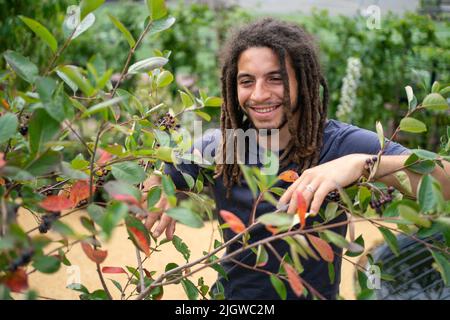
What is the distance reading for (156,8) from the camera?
3.48 feet

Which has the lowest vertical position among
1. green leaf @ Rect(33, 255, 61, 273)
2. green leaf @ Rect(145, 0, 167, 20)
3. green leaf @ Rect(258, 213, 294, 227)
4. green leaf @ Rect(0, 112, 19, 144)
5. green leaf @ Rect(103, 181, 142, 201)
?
green leaf @ Rect(33, 255, 61, 273)

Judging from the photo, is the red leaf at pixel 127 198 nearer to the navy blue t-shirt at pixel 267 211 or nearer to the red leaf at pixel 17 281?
the red leaf at pixel 17 281

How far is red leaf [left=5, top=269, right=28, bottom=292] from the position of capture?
79 centimetres

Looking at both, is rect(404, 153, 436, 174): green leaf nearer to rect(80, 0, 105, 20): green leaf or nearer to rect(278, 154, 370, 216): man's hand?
rect(278, 154, 370, 216): man's hand

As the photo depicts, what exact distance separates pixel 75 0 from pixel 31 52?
141 inches

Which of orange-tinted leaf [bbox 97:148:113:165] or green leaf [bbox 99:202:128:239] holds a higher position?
orange-tinted leaf [bbox 97:148:113:165]

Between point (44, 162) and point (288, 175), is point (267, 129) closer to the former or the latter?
point (288, 175)

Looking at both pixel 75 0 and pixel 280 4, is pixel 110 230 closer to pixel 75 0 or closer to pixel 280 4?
pixel 75 0

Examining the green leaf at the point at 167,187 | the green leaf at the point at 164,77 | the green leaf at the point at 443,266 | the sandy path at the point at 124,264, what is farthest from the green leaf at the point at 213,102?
the sandy path at the point at 124,264

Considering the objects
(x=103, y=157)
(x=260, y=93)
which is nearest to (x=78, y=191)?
(x=103, y=157)

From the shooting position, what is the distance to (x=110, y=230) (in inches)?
29.8

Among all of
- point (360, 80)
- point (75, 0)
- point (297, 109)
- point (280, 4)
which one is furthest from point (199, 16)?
point (280, 4)

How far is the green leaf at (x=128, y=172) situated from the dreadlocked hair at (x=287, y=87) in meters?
0.74

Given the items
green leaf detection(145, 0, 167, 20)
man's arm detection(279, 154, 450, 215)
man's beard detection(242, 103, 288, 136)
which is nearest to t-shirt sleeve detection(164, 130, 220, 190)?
man's beard detection(242, 103, 288, 136)
